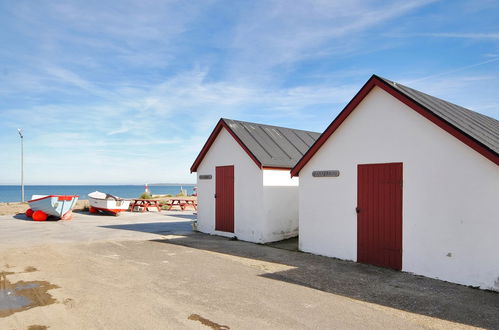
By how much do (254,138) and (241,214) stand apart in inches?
127

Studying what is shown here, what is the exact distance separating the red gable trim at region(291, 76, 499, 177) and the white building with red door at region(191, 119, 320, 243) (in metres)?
2.10

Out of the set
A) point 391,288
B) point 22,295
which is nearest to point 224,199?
point 391,288

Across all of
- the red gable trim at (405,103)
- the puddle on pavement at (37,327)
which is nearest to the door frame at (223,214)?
the red gable trim at (405,103)

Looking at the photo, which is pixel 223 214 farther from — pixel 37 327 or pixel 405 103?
pixel 37 327

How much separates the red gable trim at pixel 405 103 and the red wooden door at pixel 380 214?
4.69ft

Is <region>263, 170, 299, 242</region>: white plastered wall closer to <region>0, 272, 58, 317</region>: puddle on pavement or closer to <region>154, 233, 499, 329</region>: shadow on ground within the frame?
<region>154, 233, 499, 329</region>: shadow on ground

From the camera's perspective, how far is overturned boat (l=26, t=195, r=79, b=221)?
19.4 metres

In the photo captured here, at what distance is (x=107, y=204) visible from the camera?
23047 mm

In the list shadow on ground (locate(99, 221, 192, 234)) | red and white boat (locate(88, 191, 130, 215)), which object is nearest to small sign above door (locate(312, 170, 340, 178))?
shadow on ground (locate(99, 221, 192, 234))

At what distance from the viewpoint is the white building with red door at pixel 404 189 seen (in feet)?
25.1

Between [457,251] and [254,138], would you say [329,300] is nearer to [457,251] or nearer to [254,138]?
[457,251]

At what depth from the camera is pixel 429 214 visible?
8492 mm

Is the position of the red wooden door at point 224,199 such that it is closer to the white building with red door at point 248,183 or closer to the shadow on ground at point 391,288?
the white building with red door at point 248,183

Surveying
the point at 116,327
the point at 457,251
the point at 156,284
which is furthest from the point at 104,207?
the point at 457,251
